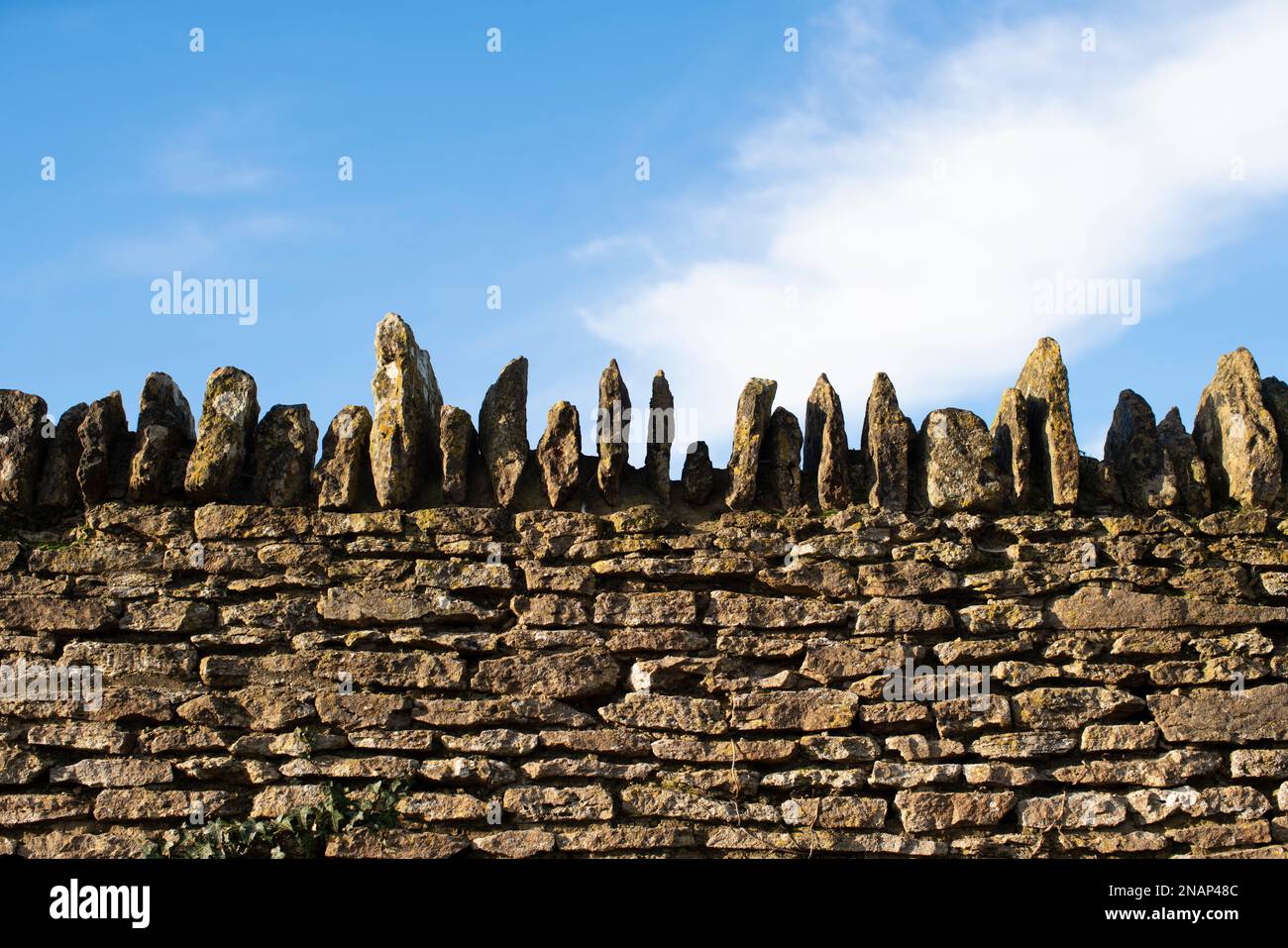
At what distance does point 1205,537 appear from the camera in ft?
18.7

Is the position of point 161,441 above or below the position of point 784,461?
above

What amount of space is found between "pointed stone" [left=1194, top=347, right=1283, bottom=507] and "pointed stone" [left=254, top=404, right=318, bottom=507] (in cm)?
430

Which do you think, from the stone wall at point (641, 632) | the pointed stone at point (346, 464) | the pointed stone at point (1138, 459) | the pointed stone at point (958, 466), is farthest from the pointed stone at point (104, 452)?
the pointed stone at point (1138, 459)

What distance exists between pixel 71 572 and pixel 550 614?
2182 mm

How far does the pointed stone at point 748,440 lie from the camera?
570cm

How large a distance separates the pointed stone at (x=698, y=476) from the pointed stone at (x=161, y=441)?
2.34m

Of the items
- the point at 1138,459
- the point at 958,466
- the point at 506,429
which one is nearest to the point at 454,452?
the point at 506,429

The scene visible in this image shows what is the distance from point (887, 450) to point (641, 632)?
1.46 m

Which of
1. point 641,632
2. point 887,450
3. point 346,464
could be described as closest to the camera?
point 641,632

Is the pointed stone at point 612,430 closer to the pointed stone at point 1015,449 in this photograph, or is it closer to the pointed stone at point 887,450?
the pointed stone at point 887,450

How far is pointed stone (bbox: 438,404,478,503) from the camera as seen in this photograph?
18.7 ft

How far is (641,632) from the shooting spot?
5.40 meters

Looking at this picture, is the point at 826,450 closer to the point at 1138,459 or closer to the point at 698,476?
the point at 698,476

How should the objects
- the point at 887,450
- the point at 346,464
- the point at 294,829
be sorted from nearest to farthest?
the point at 294,829 < the point at 346,464 < the point at 887,450
